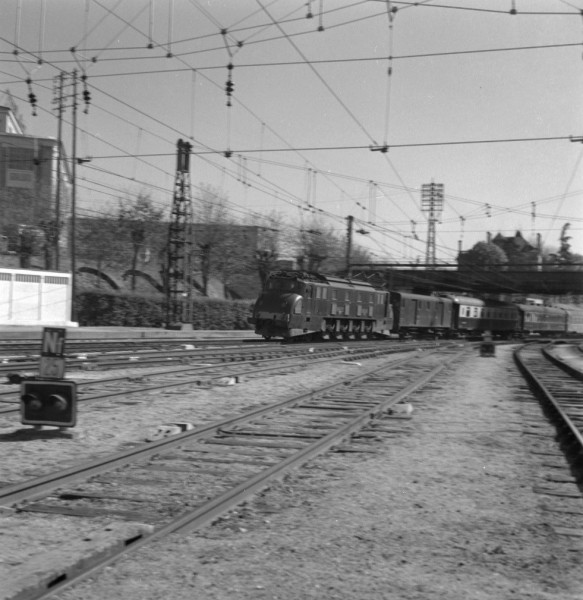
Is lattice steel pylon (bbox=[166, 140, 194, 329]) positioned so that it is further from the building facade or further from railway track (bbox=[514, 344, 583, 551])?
railway track (bbox=[514, 344, 583, 551])

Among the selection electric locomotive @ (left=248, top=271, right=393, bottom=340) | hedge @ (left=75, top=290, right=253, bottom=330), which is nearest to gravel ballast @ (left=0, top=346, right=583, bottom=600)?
electric locomotive @ (left=248, top=271, right=393, bottom=340)

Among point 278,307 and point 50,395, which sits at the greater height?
point 278,307

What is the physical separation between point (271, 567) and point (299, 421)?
608 cm

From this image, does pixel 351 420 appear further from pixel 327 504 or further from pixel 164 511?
pixel 164 511

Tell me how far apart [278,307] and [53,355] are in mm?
25371

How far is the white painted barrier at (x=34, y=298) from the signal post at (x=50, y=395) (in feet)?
101

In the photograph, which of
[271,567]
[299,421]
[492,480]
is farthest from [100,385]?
[271,567]

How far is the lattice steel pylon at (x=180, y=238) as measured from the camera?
3969 centimetres

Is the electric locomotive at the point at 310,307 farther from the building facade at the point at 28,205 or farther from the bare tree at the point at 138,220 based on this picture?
the bare tree at the point at 138,220

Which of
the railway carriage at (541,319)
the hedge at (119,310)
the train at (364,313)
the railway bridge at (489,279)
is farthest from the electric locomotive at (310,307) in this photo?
the railway carriage at (541,319)

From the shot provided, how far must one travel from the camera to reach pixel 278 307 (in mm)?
33844

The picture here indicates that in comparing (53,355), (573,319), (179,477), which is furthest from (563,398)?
(573,319)

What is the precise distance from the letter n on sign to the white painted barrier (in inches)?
1208

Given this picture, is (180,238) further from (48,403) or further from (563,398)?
(48,403)
